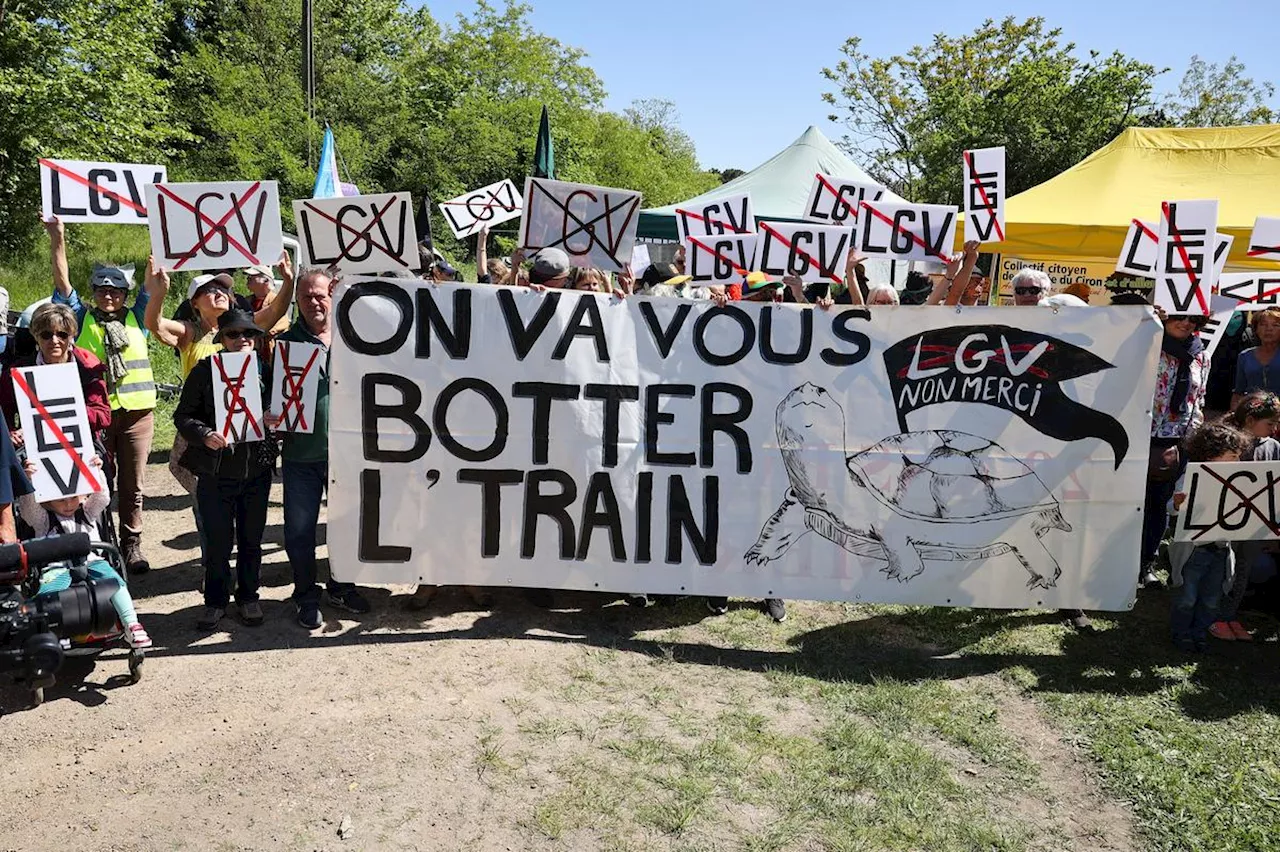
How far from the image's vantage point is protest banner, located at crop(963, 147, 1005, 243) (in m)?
5.83

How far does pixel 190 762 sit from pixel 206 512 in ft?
5.43

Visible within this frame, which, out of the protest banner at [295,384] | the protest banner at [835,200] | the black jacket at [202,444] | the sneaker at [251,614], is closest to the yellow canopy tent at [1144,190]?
the protest banner at [835,200]

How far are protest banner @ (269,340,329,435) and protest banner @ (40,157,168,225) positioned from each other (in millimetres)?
1169

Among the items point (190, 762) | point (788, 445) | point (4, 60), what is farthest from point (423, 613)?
point (4, 60)

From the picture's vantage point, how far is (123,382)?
6031mm

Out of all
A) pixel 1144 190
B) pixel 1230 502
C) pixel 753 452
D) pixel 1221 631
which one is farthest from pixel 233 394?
pixel 1144 190

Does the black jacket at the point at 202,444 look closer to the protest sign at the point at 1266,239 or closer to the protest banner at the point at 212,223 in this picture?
the protest banner at the point at 212,223

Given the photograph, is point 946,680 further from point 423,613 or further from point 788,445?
point 423,613

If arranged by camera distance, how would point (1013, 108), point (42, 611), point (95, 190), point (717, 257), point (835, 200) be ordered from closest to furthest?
point (42, 611)
point (95, 190)
point (717, 257)
point (835, 200)
point (1013, 108)

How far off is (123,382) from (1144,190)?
1019cm

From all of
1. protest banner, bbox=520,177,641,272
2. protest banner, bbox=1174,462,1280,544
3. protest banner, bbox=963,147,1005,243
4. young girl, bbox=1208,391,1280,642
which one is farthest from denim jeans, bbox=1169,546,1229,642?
protest banner, bbox=520,177,641,272

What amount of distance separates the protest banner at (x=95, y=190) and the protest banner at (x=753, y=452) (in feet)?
6.54

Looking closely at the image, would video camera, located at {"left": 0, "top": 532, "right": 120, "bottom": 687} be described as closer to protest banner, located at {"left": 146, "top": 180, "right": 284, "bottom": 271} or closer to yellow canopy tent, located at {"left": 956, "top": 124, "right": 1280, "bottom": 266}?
protest banner, located at {"left": 146, "top": 180, "right": 284, "bottom": 271}

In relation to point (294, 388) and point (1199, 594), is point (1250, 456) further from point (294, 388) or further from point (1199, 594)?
point (294, 388)
